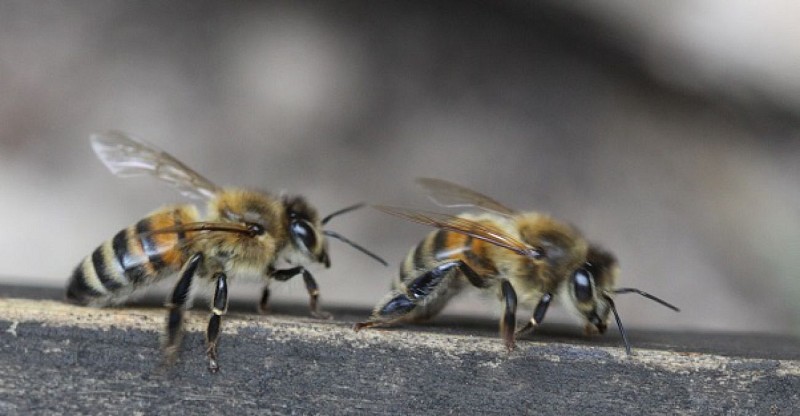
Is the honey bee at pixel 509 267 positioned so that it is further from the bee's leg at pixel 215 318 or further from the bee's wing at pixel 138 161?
the bee's wing at pixel 138 161

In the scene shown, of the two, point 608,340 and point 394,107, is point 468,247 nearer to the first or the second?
point 608,340

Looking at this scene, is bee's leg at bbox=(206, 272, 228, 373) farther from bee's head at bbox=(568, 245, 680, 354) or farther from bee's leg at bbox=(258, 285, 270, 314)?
bee's head at bbox=(568, 245, 680, 354)

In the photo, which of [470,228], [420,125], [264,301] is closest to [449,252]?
[470,228]

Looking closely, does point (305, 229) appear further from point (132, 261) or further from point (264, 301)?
point (132, 261)

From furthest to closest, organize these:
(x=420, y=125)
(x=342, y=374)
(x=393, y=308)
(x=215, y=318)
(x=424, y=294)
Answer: (x=420, y=125) → (x=424, y=294) → (x=393, y=308) → (x=215, y=318) → (x=342, y=374)

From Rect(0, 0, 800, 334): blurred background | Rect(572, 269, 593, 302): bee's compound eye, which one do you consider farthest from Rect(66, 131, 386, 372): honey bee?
Rect(0, 0, 800, 334): blurred background

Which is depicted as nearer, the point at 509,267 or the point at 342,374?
the point at 342,374

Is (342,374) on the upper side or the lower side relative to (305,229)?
lower
